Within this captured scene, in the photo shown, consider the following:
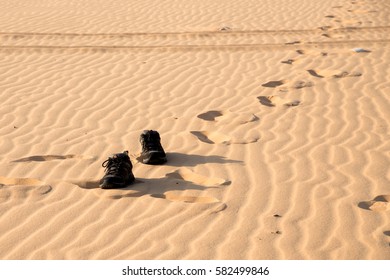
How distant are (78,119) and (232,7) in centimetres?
844

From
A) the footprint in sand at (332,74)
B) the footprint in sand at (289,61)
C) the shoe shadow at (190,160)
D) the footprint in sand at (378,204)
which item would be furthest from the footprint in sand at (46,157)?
the footprint in sand at (289,61)

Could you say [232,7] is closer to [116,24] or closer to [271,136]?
[116,24]

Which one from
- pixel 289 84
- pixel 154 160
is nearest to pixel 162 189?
pixel 154 160

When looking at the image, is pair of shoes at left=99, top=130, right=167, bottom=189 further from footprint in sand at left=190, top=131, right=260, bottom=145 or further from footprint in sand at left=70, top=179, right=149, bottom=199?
footprint in sand at left=190, top=131, right=260, bottom=145

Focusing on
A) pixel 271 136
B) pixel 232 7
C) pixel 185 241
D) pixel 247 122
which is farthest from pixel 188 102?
pixel 232 7

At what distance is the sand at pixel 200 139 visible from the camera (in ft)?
13.8

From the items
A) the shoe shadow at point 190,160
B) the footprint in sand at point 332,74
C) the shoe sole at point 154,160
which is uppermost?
the shoe sole at point 154,160

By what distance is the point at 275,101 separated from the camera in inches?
293

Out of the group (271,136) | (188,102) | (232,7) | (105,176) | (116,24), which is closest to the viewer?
(105,176)

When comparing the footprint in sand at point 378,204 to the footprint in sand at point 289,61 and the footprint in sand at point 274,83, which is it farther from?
the footprint in sand at point 289,61

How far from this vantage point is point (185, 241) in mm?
4125

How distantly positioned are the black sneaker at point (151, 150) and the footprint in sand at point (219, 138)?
0.70 m

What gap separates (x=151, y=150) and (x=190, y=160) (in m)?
0.36
